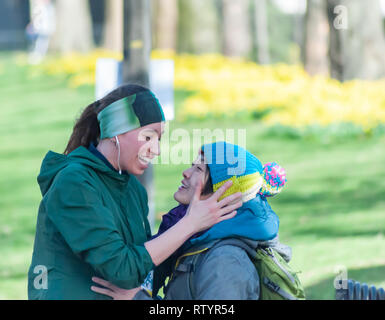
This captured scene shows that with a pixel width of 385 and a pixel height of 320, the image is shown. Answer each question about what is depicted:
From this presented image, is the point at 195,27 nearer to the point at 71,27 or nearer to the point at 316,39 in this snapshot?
the point at 71,27

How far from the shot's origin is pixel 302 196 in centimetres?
879

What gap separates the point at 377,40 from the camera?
12.4 meters

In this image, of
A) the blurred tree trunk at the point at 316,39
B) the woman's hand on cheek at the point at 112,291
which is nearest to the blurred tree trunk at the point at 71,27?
the blurred tree trunk at the point at 316,39

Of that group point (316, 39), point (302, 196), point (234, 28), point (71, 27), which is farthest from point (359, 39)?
point (71, 27)

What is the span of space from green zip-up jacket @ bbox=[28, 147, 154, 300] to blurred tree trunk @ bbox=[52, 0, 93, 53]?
2016 cm

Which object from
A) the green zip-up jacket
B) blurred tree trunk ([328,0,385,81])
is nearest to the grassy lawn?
the green zip-up jacket

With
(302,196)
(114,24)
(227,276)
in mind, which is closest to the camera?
(227,276)

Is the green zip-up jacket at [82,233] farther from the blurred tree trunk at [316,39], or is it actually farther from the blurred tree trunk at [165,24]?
the blurred tree trunk at [165,24]

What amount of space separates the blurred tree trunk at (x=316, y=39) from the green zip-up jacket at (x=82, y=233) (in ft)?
44.2

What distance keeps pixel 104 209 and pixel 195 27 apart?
20.1m

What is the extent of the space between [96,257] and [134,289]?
28 cm

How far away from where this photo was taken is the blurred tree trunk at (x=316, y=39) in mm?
15961
